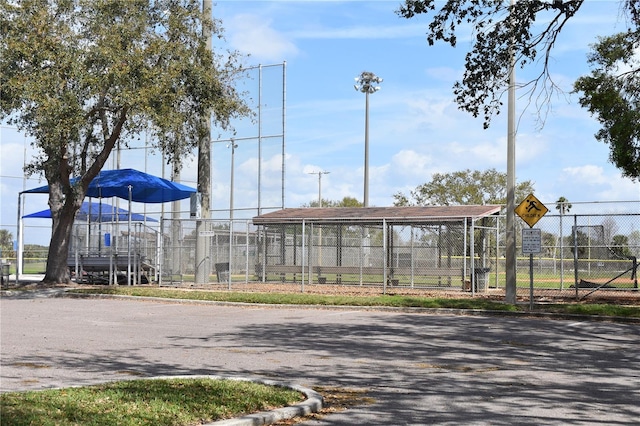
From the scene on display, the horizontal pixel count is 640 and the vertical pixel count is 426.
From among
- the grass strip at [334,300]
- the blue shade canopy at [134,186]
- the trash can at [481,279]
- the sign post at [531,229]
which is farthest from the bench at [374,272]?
the sign post at [531,229]

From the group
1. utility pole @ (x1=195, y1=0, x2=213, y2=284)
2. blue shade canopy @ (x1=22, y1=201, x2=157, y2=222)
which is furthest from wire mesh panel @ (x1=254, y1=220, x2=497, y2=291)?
blue shade canopy @ (x1=22, y1=201, x2=157, y2=222)

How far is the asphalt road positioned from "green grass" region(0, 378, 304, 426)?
0.86m

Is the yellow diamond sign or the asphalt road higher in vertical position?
the yellow diamond sign

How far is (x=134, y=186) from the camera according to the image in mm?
30906

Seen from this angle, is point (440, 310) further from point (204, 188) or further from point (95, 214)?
point (95, 214)

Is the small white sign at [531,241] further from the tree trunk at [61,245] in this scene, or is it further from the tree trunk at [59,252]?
the tree trunk at [59,252]

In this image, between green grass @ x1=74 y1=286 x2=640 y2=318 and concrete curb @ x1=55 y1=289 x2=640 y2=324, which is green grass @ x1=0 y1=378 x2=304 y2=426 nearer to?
concrete curb @ x1=55 y1=289 x2=640 y2=324

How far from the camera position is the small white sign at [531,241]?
65.8 feet

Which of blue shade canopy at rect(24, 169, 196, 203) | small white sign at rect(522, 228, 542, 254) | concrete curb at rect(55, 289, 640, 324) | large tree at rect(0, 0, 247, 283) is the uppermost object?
large tree at rect(0, 0, 247, 283)

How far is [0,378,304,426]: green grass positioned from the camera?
23.0 feet

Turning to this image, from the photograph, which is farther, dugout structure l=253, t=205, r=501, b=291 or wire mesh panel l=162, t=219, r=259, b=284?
wire mesh panel l=162, t=219, r=259, b=284

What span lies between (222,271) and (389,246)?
651 centimetres

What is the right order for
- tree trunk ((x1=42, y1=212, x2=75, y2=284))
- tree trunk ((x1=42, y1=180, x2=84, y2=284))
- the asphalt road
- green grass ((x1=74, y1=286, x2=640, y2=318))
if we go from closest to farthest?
the asphalt road, green grass ((x1=74, y1=286, x2=640, y2=318)), tree trunk ((x1=42, y1=180, x2=84, y2=284)), tree trunk ((x1=42, y1=212, x2=75, y2=284))

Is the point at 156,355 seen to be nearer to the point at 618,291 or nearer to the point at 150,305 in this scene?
the point at 150,305
